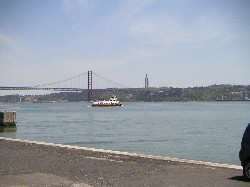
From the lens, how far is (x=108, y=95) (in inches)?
6604

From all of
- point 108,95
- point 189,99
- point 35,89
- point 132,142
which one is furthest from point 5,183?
point 189,99

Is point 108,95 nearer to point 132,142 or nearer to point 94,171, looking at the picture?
point 132,142

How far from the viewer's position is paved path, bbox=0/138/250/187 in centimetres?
858

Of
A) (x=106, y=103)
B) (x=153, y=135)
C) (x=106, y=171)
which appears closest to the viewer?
(x=106, y=171)

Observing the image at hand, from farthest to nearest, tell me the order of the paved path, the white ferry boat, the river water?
the white ferry boat
the river water
the paved path

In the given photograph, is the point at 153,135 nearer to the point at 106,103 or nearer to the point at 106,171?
the point at 106,171

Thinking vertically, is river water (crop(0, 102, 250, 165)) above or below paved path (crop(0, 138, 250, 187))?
below

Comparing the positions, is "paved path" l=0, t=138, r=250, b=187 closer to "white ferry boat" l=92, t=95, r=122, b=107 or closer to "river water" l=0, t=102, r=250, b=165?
"river water" l=0, t=102, r=250, b=165

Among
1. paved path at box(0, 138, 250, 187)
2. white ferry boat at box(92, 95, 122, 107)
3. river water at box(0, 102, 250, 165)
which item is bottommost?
river water at box(0, 102, 250, 165)

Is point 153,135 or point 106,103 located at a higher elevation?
point 106,103

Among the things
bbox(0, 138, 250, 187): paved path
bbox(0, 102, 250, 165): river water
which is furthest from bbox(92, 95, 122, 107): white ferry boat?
bbox(0, 138, 250, 187): paved path

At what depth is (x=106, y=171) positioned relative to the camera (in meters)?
10.0

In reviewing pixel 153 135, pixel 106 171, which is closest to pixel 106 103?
pixel 153 135

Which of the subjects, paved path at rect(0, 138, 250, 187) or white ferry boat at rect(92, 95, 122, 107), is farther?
white ferry boat at rect(92, 95, 122, 107)
